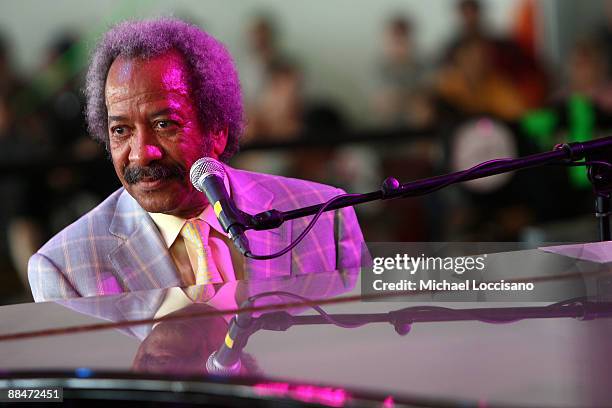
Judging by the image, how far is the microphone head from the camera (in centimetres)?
132

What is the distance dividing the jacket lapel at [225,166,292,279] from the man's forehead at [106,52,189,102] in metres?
0.16

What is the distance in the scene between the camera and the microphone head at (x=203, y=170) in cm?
132

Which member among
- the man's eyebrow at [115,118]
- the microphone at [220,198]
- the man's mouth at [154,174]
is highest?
the man's eyebrow at [115,118]

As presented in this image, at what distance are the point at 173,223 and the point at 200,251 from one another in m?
0.06

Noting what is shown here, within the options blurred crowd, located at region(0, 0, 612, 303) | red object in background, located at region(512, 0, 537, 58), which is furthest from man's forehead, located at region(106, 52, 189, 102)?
red object in background, located at region(512, 0, 537, 58)

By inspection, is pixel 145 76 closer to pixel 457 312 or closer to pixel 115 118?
pixel 115 118

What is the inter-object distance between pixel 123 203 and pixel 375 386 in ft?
2.22

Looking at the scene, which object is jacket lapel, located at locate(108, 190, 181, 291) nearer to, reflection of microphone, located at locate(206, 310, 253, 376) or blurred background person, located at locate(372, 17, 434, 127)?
reflection of microphone, located at locate(206, 310, 253, 376)

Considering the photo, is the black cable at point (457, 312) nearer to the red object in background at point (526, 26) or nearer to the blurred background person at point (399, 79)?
the blurred background person at point (399, 79)

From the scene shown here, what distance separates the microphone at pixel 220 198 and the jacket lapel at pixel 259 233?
0.17m

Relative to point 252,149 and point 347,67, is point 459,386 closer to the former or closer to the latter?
point 252,149

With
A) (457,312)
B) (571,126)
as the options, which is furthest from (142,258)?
(571,126)

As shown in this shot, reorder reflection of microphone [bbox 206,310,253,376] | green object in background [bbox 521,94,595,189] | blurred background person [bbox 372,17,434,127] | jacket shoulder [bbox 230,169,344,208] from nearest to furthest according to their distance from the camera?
reflection of microphone [bbox 206,310,253,376]
jacket shoulder [bbox 230,169,344,208]
green object in background [bbox 521,94,595,189]
blurred background person [bbox 372,17,434,127]

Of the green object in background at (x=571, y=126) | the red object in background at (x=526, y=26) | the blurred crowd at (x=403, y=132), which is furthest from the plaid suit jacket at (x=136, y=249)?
the red object in background at (x=526, y=26)
